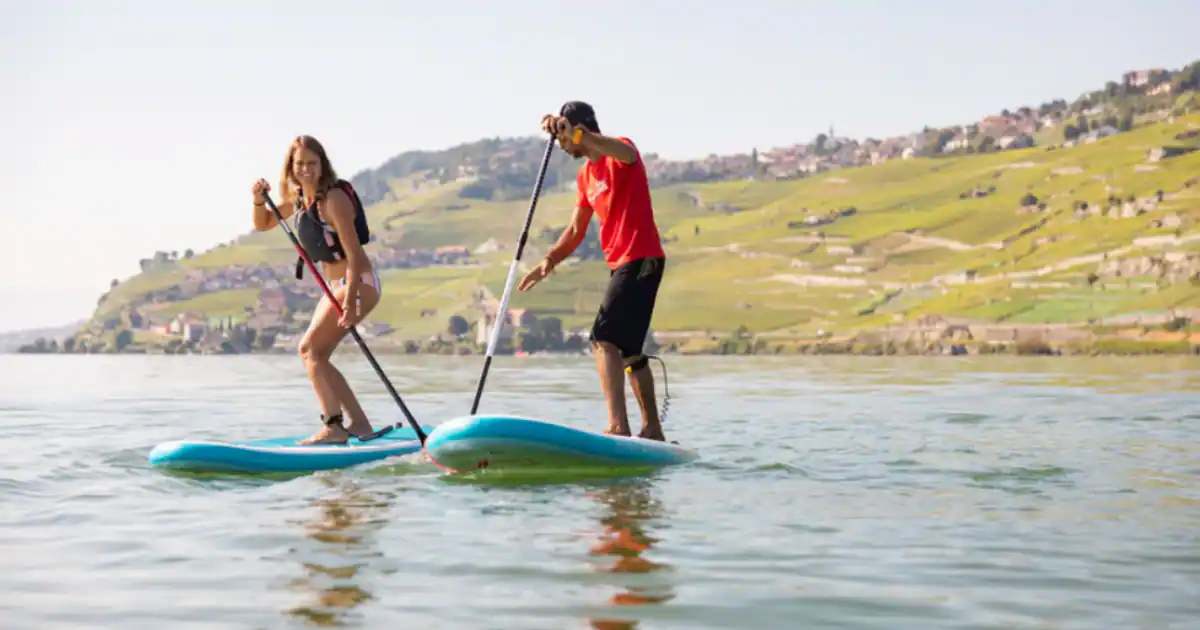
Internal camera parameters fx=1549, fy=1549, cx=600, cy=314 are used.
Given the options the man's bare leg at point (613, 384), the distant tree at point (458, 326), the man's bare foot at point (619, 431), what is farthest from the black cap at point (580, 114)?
the distant tree at point (458, 326)

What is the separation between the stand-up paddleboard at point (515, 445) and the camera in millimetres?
12781

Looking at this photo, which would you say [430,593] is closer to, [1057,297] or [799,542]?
[799,542]

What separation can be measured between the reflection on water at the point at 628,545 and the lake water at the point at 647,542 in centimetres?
3

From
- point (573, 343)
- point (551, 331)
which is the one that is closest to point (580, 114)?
point (573, 343)

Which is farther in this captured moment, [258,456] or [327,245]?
[327,245]

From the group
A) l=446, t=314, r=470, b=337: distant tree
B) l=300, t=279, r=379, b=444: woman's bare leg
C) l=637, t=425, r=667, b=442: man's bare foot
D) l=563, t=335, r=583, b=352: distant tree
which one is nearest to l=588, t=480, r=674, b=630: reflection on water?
l=637, t=425, r=667, b=442: man's bare foot

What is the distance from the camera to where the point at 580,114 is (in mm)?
13359

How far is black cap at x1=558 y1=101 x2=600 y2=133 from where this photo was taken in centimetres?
1334

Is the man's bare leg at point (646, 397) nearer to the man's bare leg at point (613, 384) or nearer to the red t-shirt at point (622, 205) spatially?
the man's bare leg at point (613, 384)

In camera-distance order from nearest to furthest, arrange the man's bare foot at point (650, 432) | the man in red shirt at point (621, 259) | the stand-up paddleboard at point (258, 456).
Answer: the stand-up paddleboard at point (258, 456)
the man in red shirt at point (621, 259)
the man's bare foot at point (650, 432)

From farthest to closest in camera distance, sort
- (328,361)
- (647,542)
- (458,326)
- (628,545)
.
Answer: (458,326), (328,361), (647,542), (628,545)

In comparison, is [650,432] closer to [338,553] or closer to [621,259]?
[621,259]

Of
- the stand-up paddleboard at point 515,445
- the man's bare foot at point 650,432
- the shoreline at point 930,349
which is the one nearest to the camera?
the stand-up paddleboard at point 515,445

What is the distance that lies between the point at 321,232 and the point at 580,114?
2638 millimetres
